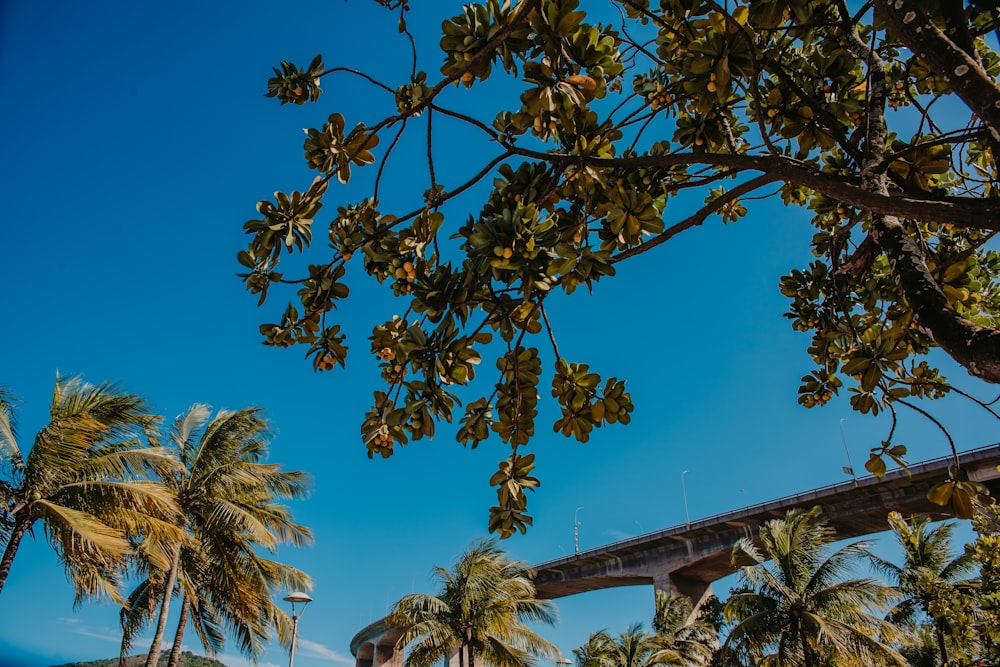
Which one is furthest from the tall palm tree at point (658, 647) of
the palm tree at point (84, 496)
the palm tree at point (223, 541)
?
the palm tree at point (84, 496)

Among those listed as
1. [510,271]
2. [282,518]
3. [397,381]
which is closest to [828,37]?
[510,271]

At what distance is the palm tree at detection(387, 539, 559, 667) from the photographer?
1330cm

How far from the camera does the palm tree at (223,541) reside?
11742 mm

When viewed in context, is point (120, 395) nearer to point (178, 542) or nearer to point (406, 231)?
point (178, 542)

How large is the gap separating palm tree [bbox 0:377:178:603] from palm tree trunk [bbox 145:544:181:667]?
85cm

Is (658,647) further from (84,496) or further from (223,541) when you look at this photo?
(84,496)

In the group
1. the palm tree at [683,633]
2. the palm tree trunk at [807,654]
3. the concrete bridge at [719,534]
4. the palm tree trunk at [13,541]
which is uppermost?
Answer: the concrete bridge at [719,534]

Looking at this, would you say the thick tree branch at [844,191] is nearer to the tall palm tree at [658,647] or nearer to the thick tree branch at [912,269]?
the thick tree branch at [912,269]

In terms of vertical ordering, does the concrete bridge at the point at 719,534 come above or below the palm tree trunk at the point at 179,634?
above

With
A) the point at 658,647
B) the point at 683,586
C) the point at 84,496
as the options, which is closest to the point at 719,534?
the point at 683,586

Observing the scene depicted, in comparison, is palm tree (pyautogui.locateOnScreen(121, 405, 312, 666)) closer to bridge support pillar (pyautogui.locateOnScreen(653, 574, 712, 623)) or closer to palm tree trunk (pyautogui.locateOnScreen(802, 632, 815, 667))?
palm tree trunk (pyautogui.locateOnScreen(802, 632, 815, 667))

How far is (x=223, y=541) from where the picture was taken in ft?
39.5

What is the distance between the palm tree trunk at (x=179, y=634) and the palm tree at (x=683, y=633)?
11.0m

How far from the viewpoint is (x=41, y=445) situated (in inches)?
373
